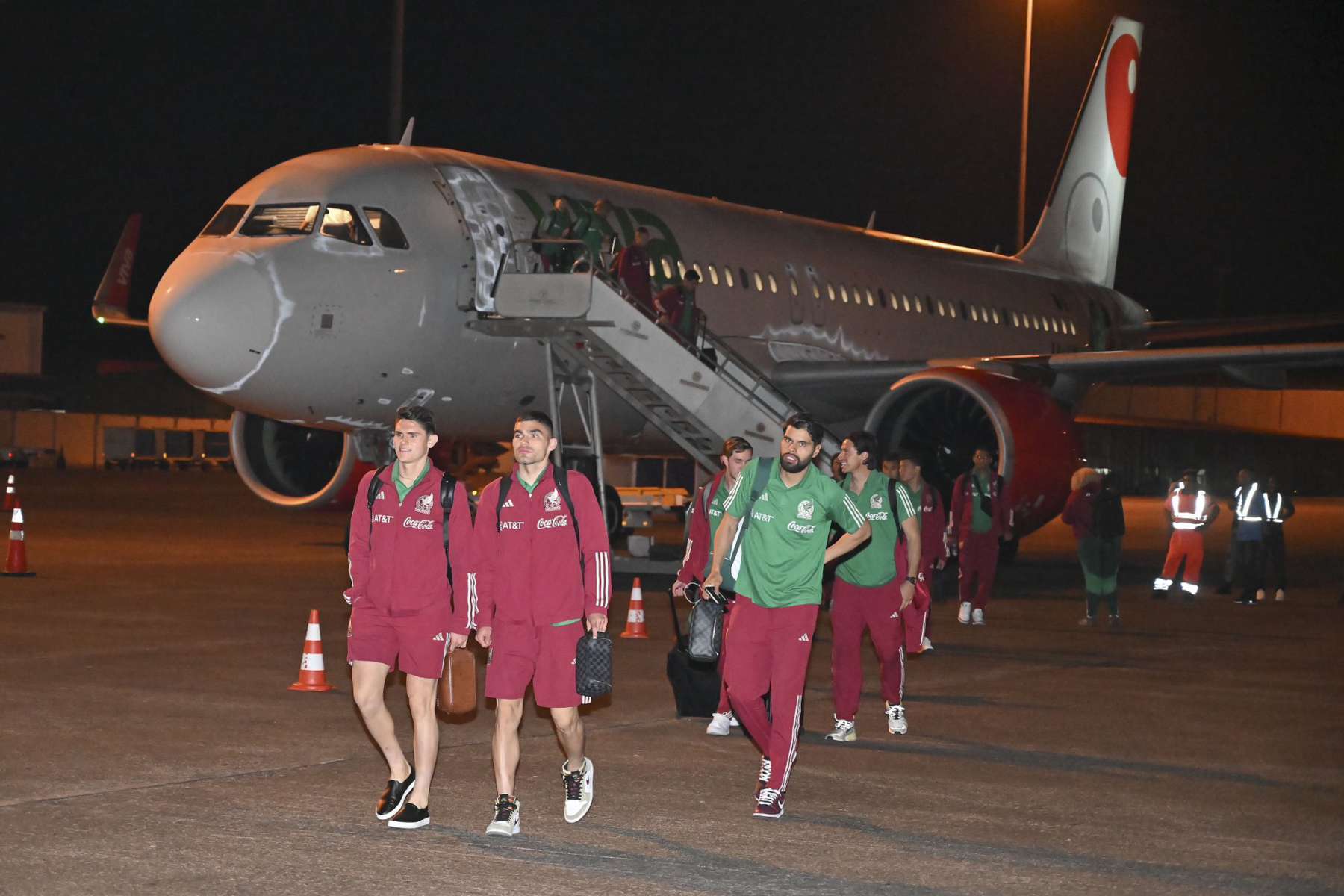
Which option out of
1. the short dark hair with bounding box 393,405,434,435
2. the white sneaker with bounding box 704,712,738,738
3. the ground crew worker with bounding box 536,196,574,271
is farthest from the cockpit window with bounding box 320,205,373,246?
the short dark hair with bounding box 393,405,434,435

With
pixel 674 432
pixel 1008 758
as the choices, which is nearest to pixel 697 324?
pixel 674 432

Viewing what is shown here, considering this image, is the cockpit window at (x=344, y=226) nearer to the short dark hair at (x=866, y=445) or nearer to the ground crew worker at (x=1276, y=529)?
the short dark hair at (x=866, y=445)

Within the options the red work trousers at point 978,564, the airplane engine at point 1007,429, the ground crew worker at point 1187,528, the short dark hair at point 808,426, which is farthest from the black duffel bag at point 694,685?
the ground crew worker at point 1187,528

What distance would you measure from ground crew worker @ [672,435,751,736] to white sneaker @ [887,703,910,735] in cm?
80

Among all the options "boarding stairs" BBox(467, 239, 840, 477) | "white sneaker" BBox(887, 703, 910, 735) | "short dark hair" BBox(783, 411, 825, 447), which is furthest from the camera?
"boarding stairs" BBox(467, 239, 840, 477)

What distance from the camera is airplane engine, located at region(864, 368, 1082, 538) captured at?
1698 centimetres

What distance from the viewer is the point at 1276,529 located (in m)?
17.4

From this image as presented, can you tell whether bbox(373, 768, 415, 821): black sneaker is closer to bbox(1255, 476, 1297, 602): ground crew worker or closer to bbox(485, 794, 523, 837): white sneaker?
bbox(485, 794, 523, 837): white sneaker

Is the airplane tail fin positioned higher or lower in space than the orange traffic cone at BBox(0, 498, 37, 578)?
higher

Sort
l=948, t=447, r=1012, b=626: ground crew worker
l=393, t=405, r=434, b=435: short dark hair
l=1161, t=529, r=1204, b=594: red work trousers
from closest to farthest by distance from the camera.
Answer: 1. l=393, t=405, r=434, b=435: short dark hair
2. l=948, t=447, r=1012, b=626: ground crew worker
3. l=1161, t=529, r=1204, b=594: red work trousers

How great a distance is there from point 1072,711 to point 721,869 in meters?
4.38

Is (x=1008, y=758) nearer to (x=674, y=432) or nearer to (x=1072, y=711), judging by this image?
(x=1072, y=711)

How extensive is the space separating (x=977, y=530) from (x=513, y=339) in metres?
4.49

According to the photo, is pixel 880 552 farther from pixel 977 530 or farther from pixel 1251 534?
pixel 1251 534
